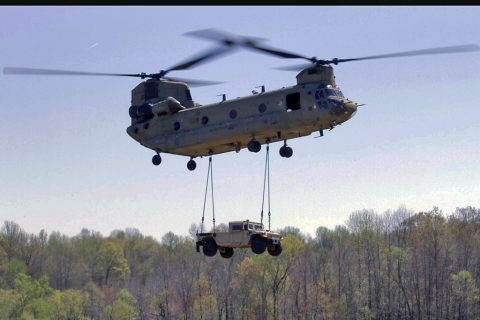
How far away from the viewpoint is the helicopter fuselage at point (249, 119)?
130 feet

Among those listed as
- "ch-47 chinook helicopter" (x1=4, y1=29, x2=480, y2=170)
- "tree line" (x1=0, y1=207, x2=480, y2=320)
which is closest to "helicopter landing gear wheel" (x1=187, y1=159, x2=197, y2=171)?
"ch-47 chinook helicopter" (x1=4, y1=29, x2=480, y2=170)

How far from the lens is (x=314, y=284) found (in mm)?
129875

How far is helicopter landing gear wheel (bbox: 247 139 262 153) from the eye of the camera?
1585 inches

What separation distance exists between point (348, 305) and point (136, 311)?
1249 inches

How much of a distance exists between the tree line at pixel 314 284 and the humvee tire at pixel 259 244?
76.7m

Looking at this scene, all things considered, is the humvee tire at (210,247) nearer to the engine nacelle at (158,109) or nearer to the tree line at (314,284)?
the engine nacelle at (158,109)

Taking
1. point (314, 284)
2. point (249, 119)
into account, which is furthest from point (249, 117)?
point (314, 284)

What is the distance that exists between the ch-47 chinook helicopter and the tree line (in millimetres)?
72169

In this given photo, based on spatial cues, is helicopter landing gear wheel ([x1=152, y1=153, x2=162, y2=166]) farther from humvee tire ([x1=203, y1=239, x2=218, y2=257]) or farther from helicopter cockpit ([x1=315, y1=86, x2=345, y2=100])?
helicopter cockpit ([x1=315, y1=86, x2=345, y2=100])

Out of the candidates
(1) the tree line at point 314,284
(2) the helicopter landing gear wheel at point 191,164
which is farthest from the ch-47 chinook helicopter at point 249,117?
(1) the tree line at point 314,284

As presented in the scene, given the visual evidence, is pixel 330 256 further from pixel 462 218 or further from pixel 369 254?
pixel 462 218

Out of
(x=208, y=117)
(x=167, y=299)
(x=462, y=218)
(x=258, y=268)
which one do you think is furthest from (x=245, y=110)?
(x=462, y=218)

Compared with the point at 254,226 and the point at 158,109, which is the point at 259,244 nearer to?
the point at 254,226

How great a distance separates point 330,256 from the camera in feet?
481
